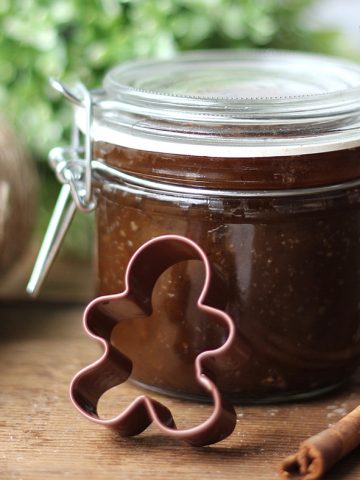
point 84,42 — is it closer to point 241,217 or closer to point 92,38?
point 92,38

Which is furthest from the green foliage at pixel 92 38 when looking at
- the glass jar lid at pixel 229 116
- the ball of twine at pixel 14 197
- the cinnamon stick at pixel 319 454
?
the cinnamon stick at pixel 319 454

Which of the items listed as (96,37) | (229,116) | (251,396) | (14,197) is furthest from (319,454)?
(96,37)

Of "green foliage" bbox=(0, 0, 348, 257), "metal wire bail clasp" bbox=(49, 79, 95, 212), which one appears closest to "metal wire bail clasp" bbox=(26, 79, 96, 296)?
"metal wire bail clasp" bbox=(49, 79, 95, 212)

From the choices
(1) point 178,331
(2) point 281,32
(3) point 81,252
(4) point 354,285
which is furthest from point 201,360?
(2) point 281,32

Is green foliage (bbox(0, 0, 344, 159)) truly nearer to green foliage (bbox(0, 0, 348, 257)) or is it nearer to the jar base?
green foliage (bbox(0, 0, 348, 257))

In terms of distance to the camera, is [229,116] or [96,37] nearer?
[229,116]

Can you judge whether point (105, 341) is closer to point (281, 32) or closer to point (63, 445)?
point (63, 445)
